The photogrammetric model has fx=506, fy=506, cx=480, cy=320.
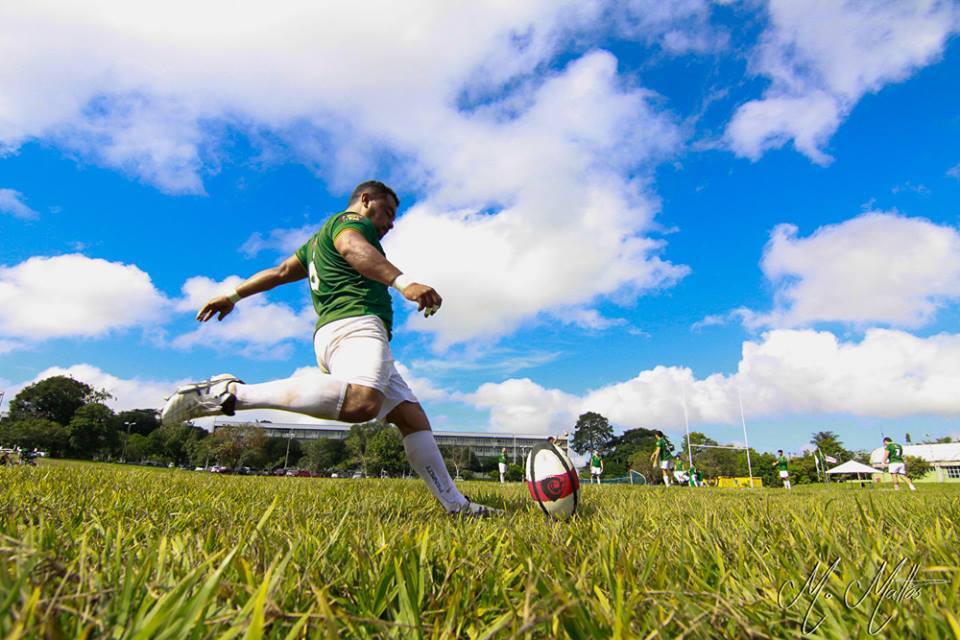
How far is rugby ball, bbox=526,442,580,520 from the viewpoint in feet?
11.7

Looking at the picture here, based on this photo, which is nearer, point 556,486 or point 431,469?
point 556,486

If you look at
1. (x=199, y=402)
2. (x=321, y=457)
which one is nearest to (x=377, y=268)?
(x=199, y=402)

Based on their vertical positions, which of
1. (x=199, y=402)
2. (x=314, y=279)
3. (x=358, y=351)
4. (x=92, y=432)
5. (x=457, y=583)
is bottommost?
(x=457, y=583)

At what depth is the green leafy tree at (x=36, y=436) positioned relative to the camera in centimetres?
7419

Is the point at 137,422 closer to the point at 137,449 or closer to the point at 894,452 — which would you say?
the point at 137,449

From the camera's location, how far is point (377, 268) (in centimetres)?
343

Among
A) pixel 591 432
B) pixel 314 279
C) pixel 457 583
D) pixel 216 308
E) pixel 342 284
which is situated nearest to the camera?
pixel 457 583

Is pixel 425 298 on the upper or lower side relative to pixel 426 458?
upper

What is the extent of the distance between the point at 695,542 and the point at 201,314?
4.22 meters

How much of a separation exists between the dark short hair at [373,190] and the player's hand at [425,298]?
1433 mm

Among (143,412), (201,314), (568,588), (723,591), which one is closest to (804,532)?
(723,591)

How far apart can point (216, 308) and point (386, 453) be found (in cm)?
8732

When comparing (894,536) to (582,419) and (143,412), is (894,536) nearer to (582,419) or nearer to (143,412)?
(143,412)

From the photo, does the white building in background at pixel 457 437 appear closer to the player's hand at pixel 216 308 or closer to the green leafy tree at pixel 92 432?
the green leafy tree at pixel 92 432
